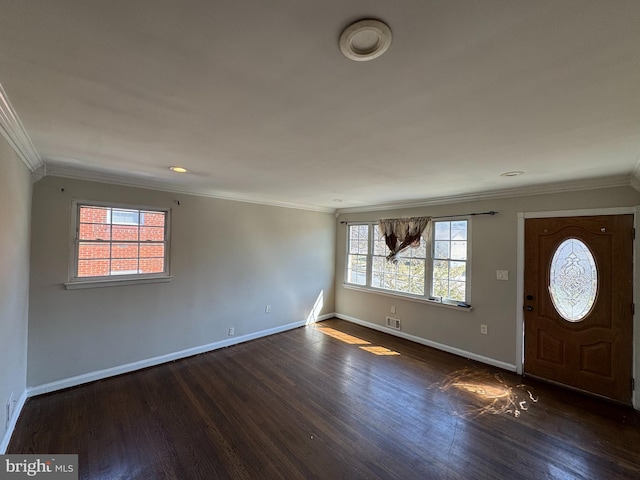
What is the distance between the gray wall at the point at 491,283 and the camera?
10.5 feet

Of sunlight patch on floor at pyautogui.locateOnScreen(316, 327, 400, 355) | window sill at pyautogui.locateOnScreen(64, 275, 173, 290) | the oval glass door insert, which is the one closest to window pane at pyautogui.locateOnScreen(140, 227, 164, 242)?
window sill at pyautogui.locateOnScreen(64, 275, 173, 290)

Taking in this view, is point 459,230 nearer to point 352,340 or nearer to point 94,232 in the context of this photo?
point 352,340

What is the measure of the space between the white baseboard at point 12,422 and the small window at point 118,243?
3.82 ft

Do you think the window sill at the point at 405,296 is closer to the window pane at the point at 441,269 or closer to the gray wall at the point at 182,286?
the window pane at the point at 441,269

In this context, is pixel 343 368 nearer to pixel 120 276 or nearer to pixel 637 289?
pixel 120 276

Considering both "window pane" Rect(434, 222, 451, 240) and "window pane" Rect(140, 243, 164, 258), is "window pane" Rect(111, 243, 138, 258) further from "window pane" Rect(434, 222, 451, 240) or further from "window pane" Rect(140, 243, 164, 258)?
"window pane" Rect(434, 222, 451, 240)

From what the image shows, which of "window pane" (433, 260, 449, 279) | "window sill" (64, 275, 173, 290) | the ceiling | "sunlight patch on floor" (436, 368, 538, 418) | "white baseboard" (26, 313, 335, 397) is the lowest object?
"sunlight patch on floor" (436, 368, 538, 418)

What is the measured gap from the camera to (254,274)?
4594 mm

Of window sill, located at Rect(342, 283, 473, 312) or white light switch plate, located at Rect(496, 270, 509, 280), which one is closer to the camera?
white light switch plate, located at Rect(496, 270, 509, 280)

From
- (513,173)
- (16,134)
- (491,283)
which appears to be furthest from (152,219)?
(491,283)

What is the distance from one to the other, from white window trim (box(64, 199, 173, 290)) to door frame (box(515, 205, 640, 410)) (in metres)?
4.70

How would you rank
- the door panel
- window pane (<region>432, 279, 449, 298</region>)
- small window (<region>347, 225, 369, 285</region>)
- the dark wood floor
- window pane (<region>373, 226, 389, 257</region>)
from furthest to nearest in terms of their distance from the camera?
small window (<region>347, 225, 369, 285</region>)
window pane (<region>373, 226, 389, 257</region>)
window pane (<region>432, 279, 449, 298</region>)
the door panel
the dark wood floor

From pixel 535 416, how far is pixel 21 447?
4.48 metres

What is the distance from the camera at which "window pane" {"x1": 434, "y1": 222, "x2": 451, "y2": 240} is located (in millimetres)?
4238
